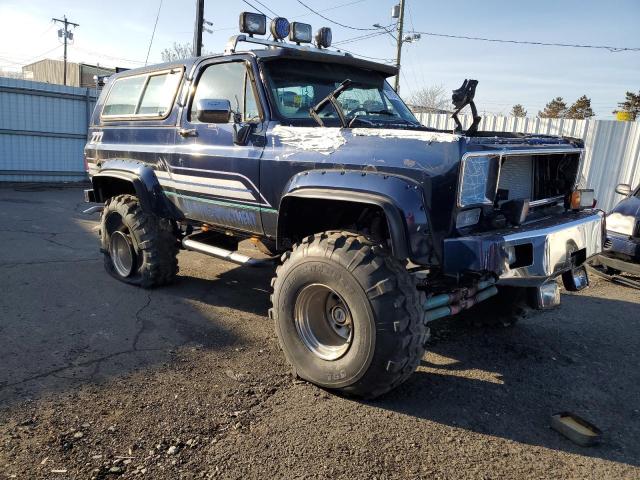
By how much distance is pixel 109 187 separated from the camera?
6.07m

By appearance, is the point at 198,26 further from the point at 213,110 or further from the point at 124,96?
the point at 213,110

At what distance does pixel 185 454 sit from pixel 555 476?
1944mm

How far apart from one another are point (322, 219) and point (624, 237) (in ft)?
15.4

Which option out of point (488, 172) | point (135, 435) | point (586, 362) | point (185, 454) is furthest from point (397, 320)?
point (586, 362)

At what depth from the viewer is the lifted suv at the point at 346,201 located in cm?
306

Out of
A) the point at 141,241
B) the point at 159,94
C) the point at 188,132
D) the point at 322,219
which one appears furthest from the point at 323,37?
the point at 141,241

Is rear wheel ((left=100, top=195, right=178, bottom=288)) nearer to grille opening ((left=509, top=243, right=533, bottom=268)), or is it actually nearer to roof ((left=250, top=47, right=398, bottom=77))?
roof ((left=250, top=47, right=398, bottom=77))

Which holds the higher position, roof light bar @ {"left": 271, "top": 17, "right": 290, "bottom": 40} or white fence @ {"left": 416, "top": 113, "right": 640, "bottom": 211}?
roof light bar @ {"left": 271, "top": 17, "right": 290, "bottom": 40}

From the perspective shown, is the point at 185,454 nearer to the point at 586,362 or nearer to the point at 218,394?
the point at 218,394

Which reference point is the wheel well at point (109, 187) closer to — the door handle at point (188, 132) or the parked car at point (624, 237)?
the door handle at point (188, 132)

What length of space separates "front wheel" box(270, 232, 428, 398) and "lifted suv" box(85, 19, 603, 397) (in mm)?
10

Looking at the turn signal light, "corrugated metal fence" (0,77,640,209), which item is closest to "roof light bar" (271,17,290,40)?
the turn signal light

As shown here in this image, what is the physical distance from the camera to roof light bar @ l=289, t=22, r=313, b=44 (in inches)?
189

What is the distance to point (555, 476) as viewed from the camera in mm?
2662
